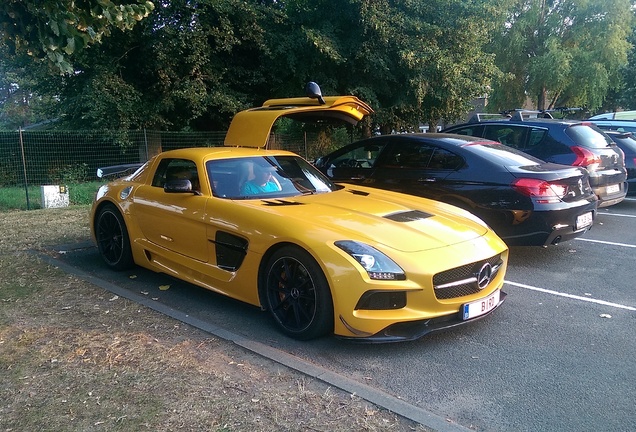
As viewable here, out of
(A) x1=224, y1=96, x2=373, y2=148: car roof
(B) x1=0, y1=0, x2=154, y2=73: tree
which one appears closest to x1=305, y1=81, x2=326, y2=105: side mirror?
(A) x1=224, y1=96, x2=373, y2=148: car roof

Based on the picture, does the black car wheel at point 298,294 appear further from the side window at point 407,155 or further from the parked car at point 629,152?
the parked car at point 629,152

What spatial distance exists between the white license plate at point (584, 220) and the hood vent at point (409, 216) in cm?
239

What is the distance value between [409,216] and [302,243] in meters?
1.17

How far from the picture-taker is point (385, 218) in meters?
4.41

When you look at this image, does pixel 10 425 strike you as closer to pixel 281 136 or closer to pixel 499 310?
pixel 499 310

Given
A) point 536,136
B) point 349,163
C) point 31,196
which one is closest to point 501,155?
point 536,136

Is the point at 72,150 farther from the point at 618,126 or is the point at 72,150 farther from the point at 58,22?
the point at 618,126

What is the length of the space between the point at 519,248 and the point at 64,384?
225 inches

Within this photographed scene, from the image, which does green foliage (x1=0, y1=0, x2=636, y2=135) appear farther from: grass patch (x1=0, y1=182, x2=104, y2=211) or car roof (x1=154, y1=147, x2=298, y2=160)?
car roof (x1=154, y1=147, x2=298, y2=160)

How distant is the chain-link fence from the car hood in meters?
7.65

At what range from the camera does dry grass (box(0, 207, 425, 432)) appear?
113 inches

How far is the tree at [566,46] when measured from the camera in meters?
24.4

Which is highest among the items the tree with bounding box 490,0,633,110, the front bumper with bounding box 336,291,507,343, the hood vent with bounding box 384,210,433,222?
the tree with bounding box 490,0,633,110

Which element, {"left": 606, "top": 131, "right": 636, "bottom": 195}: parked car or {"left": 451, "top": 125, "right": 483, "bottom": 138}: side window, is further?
{"left": 606, "top": 131, "right": 636, "bottom": 195}: parked car
